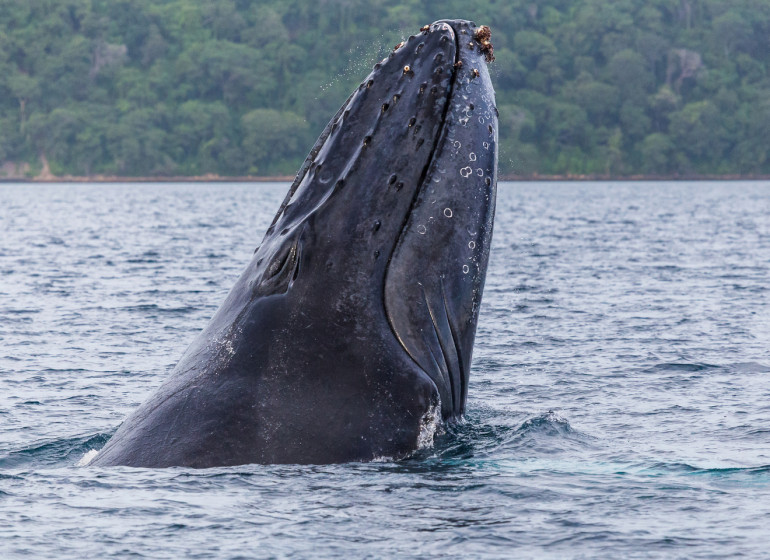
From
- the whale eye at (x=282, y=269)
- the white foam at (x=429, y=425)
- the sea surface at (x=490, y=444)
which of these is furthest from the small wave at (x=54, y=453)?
the white foam at (x=429, y=425)

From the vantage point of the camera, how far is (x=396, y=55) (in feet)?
26.2

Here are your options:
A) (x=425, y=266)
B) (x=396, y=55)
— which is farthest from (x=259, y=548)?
(x=396, y=55)

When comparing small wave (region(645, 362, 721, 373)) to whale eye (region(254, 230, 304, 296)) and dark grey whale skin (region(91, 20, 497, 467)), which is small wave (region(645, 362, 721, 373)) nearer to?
dark grey whale skin (region(91, 20, 497, 467))

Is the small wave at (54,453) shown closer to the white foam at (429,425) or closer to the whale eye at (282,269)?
the whale eye at (282,269)

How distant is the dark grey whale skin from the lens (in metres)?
7.25

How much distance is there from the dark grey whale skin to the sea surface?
0.92 ft

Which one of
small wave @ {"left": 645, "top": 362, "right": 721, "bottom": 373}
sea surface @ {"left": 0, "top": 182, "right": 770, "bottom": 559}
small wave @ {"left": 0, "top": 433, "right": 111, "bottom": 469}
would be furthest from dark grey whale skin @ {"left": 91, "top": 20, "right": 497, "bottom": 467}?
small wave @ {"left": 645, "top": 362, "right": 721, "bottom": 373}

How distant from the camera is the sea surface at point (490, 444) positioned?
745 cm

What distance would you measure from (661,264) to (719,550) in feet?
104

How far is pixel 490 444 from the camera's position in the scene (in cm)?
1013

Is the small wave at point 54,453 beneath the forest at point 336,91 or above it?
beneath

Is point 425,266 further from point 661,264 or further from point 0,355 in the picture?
point 661,264

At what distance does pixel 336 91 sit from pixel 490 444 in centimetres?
15371

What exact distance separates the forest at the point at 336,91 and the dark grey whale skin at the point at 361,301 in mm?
155724
